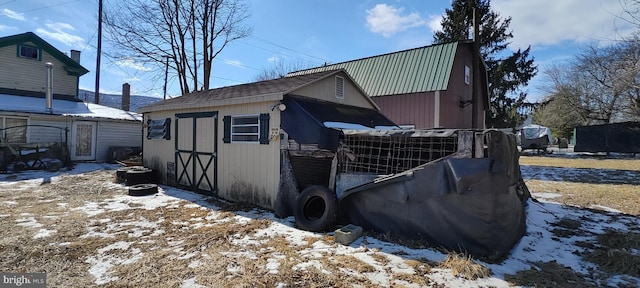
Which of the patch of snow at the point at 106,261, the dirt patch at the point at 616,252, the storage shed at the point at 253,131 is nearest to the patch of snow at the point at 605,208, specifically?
the dirt patch at the point at 616,252

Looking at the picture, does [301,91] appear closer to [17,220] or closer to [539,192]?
[17,220]

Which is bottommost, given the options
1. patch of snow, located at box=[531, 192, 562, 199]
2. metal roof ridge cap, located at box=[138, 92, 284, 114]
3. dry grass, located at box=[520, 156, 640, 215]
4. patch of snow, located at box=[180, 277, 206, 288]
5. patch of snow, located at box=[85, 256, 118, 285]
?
patch of snow, located at box=[85, 256, 118, 285]

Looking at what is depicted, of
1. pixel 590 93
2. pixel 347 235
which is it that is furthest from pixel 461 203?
pixel 590 93

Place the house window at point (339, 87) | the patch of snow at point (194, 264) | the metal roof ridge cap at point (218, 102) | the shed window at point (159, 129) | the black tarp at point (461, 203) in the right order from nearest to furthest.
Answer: the patch of snow at point (194, 264) < the black tarp at point (461, 203) < the metal roof ridge cap at point (218, 102) < the house window at point (339, 87) < the shed window at point (159, 129)

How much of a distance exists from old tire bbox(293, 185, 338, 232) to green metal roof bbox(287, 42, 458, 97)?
791 cm

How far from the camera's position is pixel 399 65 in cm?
1306

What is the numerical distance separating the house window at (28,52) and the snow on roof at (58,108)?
2.10 metres

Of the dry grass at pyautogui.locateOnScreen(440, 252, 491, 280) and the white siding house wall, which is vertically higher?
the white siding house wall

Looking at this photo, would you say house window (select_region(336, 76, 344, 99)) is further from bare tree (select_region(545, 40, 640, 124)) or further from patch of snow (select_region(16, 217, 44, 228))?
bare tree (select_region(545, 40, 640, 124))

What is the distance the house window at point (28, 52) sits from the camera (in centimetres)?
1508

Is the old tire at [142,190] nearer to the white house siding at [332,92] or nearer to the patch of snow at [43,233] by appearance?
the patch of snow at [43,233]

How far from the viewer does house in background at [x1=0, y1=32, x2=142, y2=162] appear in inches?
487

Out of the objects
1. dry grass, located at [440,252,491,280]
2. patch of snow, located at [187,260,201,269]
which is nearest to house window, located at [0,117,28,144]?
patch of snow, located at [187,260,201,269]

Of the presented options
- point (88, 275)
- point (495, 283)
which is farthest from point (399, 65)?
point (88, 275)
